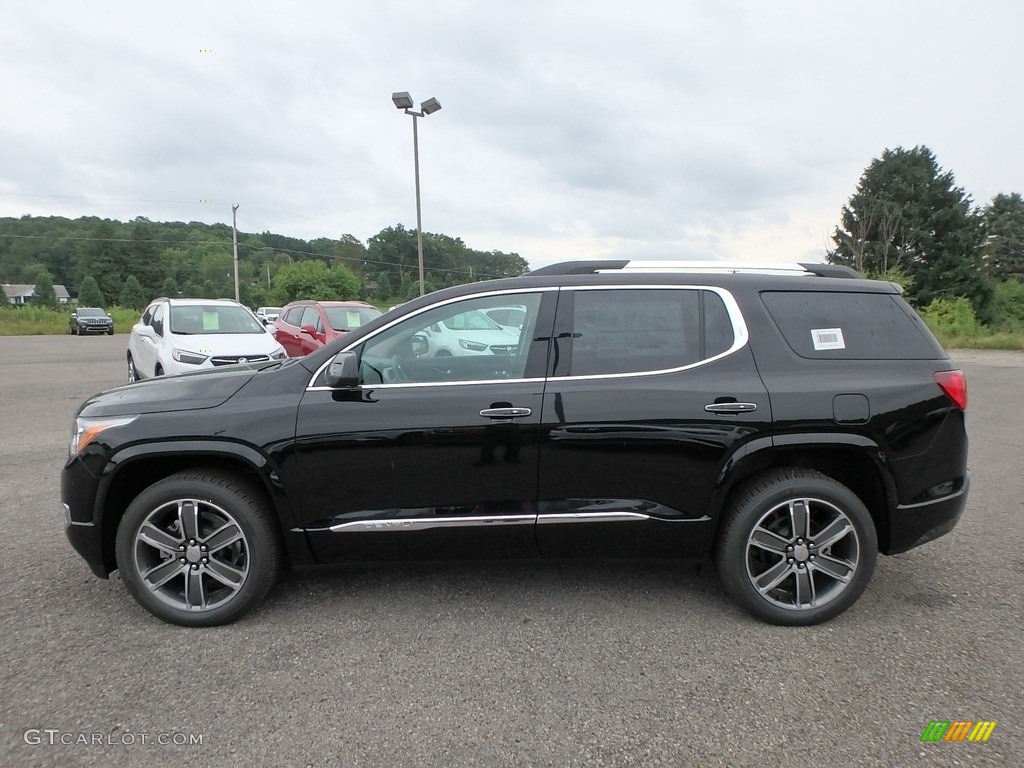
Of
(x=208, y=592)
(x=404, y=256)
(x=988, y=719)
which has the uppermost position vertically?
(x=404, y=256)

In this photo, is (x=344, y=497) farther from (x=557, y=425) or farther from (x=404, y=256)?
(x=404, y=256)

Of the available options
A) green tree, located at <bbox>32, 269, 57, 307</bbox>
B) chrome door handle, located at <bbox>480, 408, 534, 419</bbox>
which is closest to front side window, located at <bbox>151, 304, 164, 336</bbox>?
chrome door handle, located at <bbox>480, 408, 534, 419</bbox>

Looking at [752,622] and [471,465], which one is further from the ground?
[471,465]

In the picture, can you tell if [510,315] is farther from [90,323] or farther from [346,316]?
[90,323]

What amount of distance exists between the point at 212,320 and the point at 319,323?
2.93 metres

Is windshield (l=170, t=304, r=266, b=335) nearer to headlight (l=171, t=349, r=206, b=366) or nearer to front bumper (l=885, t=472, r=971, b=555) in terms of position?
headlight (l=171, t=349, r=206, b=366)

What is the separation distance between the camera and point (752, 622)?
3.33 meters

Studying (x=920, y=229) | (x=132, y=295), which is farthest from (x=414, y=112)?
(x=132, y=295)

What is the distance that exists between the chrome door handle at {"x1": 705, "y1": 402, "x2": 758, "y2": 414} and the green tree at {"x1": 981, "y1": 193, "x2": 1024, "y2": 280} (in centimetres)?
6771

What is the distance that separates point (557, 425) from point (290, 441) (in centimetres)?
127

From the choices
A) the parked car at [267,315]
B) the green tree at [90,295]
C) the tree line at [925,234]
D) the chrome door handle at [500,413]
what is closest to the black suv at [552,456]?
the chrome door handle at [500,413]

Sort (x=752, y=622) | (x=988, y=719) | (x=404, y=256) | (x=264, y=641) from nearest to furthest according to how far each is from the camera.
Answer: (x=988, y=719)
(x=264, y=641)
(x=752, y=622)
(x=404, y=256)

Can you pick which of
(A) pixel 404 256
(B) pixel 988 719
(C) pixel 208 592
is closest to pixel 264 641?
(C) pixel 208 592

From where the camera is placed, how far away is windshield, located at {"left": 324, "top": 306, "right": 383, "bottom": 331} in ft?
44.9
